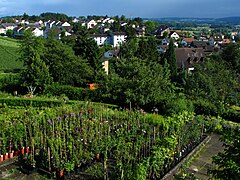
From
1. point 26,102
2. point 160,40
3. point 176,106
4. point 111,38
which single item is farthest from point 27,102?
point 160,40

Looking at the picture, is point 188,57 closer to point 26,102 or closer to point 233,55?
point 233,55

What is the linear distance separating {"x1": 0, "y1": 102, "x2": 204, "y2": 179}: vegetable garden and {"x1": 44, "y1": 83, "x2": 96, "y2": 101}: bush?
30.8 feet

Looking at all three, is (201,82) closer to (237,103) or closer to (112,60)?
(237,103)

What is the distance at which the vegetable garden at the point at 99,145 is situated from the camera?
891cm

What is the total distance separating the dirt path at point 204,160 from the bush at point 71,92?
1173 cm

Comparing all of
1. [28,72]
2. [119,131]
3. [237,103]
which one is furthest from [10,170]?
[237,103]

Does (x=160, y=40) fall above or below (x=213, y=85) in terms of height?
above

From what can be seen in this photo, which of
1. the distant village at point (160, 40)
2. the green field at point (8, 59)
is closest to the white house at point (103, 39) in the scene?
the distant village at point (160, 40)

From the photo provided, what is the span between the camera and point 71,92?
23.4 meters

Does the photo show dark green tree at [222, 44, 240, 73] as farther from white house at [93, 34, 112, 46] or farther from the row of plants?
white house at [93, 34, 112, 46]

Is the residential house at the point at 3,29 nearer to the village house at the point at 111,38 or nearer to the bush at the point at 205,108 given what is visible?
the village house at the point at 111,38

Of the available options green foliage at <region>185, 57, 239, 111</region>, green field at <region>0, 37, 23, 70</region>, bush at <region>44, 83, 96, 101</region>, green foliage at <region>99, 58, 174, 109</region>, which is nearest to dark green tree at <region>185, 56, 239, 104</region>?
green foliage at <region>185, 57, 239, 111</region>

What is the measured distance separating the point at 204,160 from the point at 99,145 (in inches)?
145

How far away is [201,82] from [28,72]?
13791mm
